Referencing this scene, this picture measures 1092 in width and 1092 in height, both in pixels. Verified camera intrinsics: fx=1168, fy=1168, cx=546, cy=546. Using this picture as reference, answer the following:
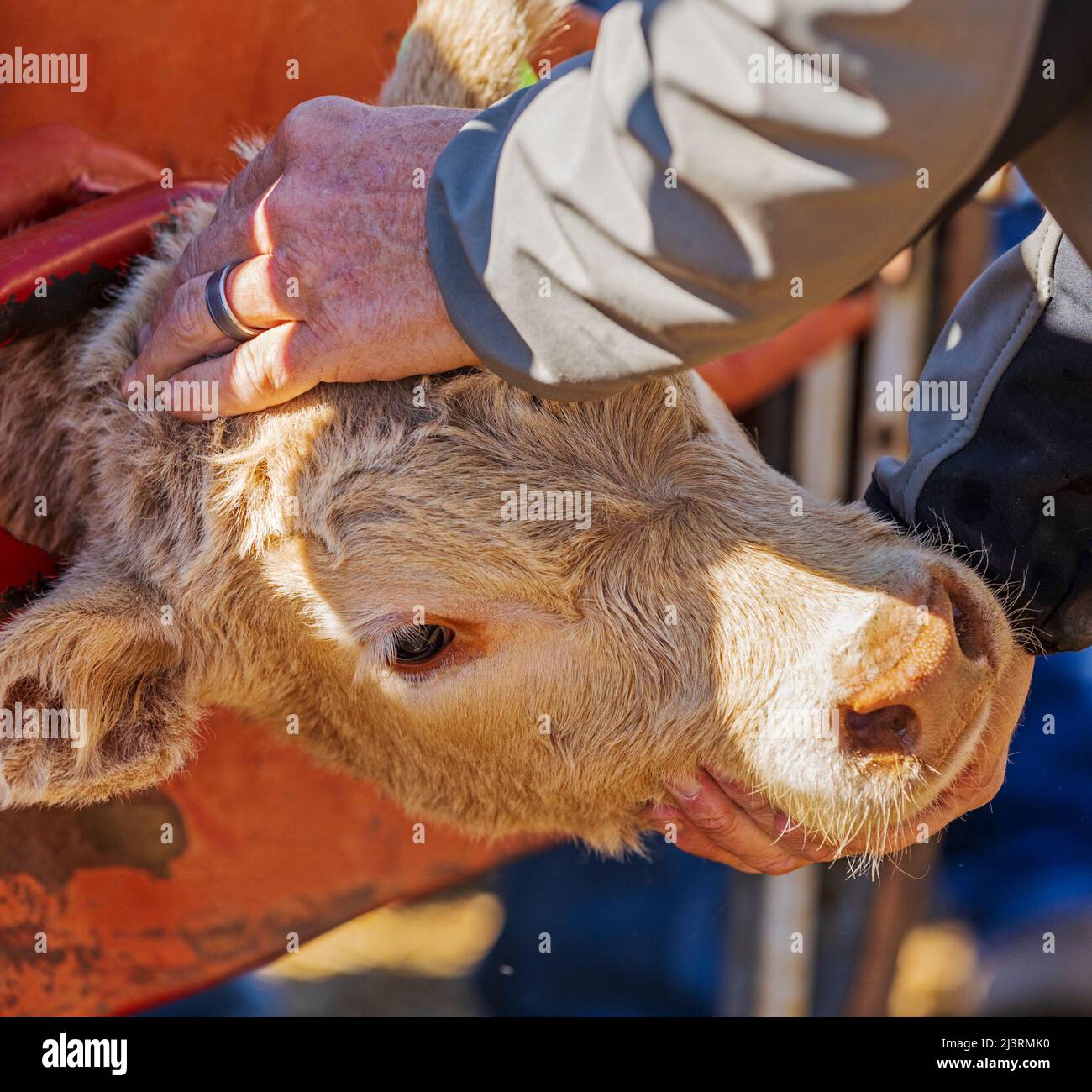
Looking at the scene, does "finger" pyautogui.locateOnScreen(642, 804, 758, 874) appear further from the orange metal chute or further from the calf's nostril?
the orange metal chute

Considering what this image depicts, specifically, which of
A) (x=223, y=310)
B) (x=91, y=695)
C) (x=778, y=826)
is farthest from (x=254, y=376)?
(x=778, y=826)

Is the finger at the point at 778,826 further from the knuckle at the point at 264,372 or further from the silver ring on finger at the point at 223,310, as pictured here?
the silver ring on finger at the point at 223,310

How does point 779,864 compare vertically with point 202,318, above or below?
below

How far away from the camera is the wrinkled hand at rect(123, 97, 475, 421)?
6.73 ft

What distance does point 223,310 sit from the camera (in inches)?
86.5

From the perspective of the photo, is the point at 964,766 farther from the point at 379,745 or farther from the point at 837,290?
the point at 379,745

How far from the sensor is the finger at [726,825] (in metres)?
2.55

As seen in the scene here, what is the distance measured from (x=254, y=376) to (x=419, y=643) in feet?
2.14

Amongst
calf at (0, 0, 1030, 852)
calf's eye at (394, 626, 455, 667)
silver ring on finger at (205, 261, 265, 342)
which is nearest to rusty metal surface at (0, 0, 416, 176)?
calf at (0, 0, 1030, 852)

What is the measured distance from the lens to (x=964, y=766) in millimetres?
2320

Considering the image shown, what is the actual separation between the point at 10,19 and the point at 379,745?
6.68 feet

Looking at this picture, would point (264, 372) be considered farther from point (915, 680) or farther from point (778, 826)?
point (778, 826)

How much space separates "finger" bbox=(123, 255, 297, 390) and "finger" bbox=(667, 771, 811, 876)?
1313mm

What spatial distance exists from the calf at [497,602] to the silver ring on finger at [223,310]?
0.22m
